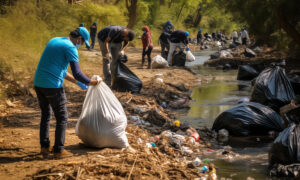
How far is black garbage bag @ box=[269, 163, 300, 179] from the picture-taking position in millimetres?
3529

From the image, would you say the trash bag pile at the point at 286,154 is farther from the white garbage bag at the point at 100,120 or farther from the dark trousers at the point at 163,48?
the dark trousers at the point at 163,48

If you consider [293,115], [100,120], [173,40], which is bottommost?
[293,115]

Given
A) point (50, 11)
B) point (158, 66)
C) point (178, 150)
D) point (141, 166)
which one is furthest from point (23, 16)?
point (141, 166)

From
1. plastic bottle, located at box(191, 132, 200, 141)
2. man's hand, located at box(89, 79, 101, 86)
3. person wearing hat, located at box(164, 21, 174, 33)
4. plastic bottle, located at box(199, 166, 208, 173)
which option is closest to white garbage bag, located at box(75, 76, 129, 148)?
man's hand, located at box(89, 79, 101, 86)

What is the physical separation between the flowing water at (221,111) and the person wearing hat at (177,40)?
116 cm

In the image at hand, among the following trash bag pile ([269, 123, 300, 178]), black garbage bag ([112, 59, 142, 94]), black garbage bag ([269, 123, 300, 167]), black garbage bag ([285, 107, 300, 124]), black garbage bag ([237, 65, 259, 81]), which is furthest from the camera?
black garbage bag ([237, 65, 259, 81])

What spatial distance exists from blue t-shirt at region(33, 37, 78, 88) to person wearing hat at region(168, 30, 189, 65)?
30.9 ft

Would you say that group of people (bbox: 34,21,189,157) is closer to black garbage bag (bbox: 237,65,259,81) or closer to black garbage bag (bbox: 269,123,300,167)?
black garbage bag (bbox: 269,123,300,167)

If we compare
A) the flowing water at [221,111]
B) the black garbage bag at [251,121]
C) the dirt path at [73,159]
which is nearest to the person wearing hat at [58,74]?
the dirt path at [73,159]

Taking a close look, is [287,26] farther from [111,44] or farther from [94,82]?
[94,82]

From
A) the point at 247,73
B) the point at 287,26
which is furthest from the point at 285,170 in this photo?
the point at 287,26

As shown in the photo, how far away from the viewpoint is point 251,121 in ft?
17.3

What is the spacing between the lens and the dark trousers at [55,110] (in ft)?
11.5

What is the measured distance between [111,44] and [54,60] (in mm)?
4002
